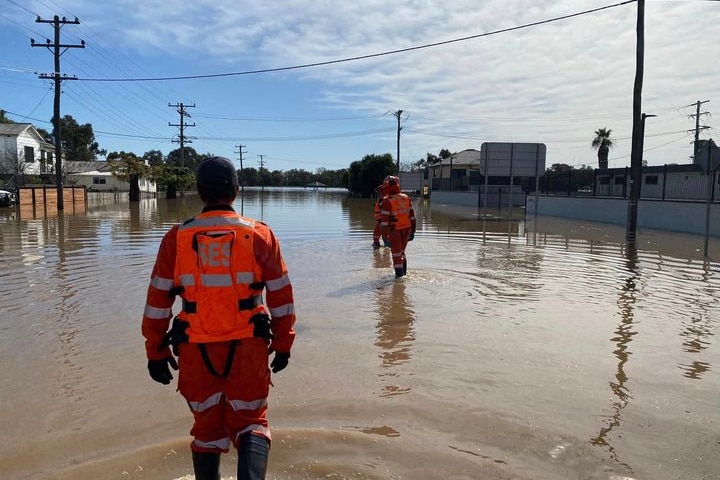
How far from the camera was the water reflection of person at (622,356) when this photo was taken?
3.79 metres

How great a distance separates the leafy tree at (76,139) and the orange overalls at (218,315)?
4399 inches

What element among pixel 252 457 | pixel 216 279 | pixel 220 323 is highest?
pixel 216 279

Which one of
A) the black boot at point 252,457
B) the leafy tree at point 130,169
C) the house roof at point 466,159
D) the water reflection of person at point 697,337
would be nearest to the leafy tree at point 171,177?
the leafy tree at point 130,169

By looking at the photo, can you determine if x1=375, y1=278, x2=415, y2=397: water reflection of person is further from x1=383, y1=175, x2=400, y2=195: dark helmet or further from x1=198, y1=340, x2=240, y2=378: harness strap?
x1=198, y1=340, x2=240, y2=378: harness strap

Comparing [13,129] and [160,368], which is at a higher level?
[13,129]

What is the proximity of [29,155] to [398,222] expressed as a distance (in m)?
52.1

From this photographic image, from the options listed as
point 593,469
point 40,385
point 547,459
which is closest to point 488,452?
point 547,459

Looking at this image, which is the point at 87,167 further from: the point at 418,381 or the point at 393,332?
the point at 418,381

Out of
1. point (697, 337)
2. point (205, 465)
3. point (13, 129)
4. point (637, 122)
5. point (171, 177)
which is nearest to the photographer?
point (205, 465)

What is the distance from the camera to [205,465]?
8.92 feet

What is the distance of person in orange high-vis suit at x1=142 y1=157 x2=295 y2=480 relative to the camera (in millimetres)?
2650

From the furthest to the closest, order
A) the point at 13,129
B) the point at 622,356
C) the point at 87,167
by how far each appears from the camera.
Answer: the point at 87,167 < the point at 13,129 < the point at 622,356

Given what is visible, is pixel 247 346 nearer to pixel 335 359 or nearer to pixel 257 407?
pixel 257 407

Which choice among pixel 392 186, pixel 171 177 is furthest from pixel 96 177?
pixel 392 186
